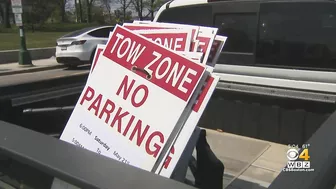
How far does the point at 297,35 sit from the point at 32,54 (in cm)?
1767

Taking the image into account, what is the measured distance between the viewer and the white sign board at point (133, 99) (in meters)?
1.57

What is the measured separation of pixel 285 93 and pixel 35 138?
189 cm

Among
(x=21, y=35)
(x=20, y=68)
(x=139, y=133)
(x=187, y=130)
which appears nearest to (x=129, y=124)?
(x=139, y=133)

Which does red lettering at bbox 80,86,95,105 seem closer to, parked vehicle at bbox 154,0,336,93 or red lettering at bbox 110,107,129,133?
red lettering at bbox 110,107,129,133

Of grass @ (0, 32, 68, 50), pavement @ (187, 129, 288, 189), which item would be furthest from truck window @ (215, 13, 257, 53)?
grass @ (0, 32, 68, 50)

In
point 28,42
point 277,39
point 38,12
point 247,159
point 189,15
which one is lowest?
point 28,42

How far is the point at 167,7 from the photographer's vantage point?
360 centimetres

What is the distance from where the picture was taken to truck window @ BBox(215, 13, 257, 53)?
9.82ft

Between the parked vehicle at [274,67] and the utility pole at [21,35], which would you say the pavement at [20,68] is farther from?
the parked vehicle at [274,67]

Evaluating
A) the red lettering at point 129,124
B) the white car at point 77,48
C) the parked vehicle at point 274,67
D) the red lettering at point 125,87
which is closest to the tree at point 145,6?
the white car at point 77,48

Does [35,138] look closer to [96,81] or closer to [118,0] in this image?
[96,81]

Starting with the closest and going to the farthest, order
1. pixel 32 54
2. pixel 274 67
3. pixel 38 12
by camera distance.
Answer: pixel 274 67 < pixel 32 54 < pixel 38 12

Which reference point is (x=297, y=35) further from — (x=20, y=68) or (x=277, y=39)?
(x=20, y=68)

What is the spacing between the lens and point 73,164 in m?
1.25
